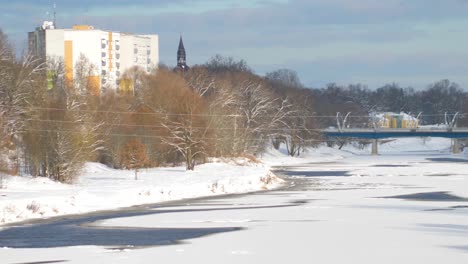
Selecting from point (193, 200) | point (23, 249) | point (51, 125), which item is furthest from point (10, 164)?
point (23, 249)

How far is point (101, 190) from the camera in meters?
50.3

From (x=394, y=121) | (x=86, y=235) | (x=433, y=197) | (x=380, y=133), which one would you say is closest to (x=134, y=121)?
(x=433, y=197)

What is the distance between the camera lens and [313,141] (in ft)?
467

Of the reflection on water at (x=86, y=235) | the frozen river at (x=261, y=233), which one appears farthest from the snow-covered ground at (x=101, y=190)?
the reflection on water at (x=86, y=235)

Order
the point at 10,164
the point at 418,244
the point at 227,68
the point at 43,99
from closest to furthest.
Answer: the point at 418,244 < the point at 10,164 < the point at 43,99 < the point at 227,68

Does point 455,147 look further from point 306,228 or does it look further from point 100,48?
point 306,228

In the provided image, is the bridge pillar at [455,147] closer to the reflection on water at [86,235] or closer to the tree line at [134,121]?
the tree line at [134,121]

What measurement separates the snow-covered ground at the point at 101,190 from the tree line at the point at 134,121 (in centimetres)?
218

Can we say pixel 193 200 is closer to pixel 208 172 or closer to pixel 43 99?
pixel 43 99

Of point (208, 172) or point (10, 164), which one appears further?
point (208, 172)

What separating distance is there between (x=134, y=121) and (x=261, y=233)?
2405 inches

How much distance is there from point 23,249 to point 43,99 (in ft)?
125

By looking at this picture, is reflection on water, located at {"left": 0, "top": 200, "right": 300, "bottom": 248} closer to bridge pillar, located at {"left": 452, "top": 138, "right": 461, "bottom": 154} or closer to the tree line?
the tree line

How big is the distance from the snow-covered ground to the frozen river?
7.11 ft
